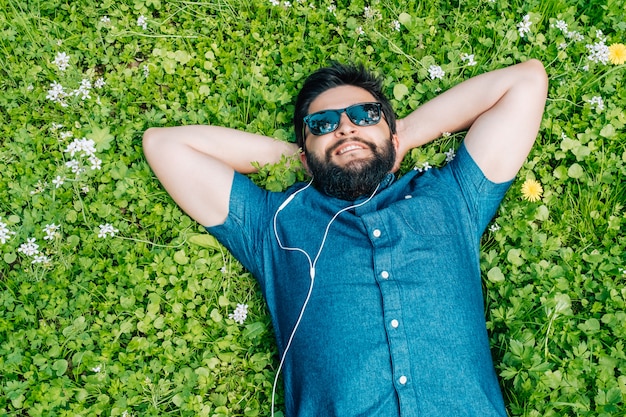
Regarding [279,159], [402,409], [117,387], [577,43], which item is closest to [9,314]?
[117,387]

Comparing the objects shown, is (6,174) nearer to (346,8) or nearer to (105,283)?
(105,283)

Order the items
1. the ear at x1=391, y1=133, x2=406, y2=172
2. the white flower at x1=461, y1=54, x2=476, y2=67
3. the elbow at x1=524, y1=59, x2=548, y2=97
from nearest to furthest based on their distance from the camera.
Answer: the elbow at x1=524, y1=59, x2=548, y2=97 < the ear at x1=391, y1=133, x2=406, y2=172 < the white flower at x1=461, y1=54, x2=476, y2=67

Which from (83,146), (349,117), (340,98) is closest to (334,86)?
(340,98)

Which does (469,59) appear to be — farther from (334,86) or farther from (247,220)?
(247,220)

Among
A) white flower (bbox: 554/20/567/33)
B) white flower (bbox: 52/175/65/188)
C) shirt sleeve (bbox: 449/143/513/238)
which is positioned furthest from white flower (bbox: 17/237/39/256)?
white flower (bbox: 554/20/567/33)

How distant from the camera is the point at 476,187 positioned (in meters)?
3.32

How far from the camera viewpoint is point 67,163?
150 inches

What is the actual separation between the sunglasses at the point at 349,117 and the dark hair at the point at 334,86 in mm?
323

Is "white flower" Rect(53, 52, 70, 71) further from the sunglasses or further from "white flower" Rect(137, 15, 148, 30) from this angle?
the sunglasses

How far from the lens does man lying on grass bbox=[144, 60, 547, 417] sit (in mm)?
2865

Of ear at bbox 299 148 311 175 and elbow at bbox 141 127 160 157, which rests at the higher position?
ear at bbox 299 148 311 175

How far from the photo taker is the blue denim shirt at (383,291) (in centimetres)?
284

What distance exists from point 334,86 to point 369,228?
1.20 meters

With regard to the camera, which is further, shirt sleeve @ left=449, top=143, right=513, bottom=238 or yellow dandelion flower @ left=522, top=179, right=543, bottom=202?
yellow dandelion flower @ left=522, top=179, right=543, bottom=202
